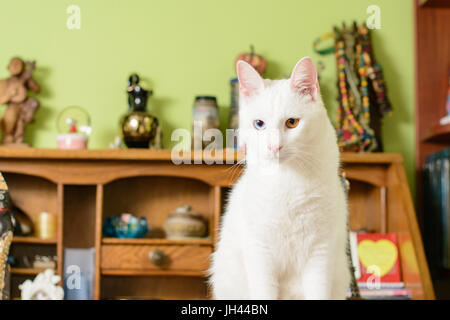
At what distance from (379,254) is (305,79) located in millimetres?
1160

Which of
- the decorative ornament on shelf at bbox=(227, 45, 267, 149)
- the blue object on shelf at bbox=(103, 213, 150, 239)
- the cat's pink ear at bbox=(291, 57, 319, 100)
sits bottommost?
the blue object on shelf at bbox=(103, 213, 150, 239)

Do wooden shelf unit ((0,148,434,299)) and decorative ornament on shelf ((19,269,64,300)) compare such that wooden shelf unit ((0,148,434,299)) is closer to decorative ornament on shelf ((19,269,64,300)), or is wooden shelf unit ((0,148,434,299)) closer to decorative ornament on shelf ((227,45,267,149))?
decorative ornament on shelf ((19,269,64,300))

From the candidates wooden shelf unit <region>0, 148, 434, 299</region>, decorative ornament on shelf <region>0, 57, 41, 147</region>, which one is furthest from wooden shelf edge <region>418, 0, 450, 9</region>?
decorative ornament on shelf <region>0, 57, 41, 147</region>

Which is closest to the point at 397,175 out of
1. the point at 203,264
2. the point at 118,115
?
the point at 203,264

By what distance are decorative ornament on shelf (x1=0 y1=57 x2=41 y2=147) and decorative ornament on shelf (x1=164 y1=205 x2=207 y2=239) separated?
615 millimetres

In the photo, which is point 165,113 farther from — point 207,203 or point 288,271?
point 288,271

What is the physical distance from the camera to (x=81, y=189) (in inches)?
68.4

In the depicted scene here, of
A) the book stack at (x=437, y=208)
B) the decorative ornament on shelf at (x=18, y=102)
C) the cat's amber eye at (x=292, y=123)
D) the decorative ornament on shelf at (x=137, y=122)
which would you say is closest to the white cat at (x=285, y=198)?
the cat's amber eye at (x=292, y=123)

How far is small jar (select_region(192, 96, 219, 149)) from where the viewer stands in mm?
1679

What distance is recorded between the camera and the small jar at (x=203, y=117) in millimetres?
1679

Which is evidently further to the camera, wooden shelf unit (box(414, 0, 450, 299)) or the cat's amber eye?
wooden shelf unit (box(414, 0, 450, 299))

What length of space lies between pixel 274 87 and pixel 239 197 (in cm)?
14

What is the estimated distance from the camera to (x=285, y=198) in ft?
1.76
